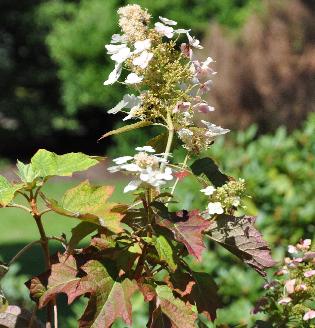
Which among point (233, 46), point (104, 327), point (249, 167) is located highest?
point (104, 327)

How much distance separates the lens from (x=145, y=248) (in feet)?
4.68

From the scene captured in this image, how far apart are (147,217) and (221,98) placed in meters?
10.7

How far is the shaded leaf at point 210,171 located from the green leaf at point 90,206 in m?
0.17

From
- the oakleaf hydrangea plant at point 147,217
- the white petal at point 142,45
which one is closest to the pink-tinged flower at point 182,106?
the oakleaf hydrangea plant at point 147,217

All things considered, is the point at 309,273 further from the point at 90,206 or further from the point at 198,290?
the point at 90,206

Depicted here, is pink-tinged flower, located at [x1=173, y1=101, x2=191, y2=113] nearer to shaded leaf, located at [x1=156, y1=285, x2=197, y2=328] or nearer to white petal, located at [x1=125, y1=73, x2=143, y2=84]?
white petal, located at [x1=125, y1=73, x2=143, y2=84]

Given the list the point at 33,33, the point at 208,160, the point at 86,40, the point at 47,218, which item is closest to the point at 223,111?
the point at 47,218

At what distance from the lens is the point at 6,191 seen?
136cm

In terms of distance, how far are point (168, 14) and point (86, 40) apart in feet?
4.79

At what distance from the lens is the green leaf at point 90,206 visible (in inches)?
52.2

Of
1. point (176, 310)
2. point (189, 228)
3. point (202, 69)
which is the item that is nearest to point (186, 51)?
point (202, 69)

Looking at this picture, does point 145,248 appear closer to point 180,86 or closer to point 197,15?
point 180,86

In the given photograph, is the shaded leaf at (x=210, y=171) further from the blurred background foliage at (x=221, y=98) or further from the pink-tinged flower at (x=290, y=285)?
the blurred background foliage at (x=221, y=98)

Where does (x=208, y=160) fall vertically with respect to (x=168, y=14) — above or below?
above
